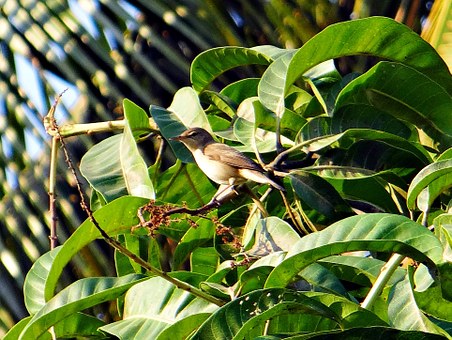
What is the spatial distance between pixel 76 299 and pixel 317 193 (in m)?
0.43

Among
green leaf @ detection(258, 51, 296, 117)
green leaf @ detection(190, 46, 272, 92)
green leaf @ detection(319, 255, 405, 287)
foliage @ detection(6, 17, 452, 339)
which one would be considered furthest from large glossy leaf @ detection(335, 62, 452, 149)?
green leaf @ detection(319, 255, 405, 287)

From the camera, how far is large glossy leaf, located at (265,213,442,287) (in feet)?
3.98

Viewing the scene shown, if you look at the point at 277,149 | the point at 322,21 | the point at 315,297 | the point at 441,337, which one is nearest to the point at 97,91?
the point at 322,21

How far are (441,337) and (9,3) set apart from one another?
2.27m

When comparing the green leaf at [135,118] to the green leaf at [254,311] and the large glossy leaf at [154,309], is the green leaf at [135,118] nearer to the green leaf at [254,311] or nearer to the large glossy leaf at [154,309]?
the large glossy leaf at [154,309]

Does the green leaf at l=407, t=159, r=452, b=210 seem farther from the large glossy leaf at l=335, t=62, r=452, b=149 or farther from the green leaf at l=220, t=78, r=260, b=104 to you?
the green leaf at l=220, t=78, r=260, b=104

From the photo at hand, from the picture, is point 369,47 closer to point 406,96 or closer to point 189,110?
point 406,96

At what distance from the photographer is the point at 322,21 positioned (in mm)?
3076

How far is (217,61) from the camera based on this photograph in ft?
6.27

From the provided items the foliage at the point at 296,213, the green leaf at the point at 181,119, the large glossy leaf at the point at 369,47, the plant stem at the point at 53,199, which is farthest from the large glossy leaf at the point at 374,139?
the plant stem at the point at 53,199

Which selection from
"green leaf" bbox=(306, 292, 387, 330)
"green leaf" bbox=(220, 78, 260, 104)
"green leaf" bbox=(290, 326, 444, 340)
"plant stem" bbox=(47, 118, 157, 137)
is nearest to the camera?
"green leaf" bbox=(290, 326, 444, 340)

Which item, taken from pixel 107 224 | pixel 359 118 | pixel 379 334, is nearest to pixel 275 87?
pixel 359 118

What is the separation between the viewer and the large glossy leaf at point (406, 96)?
161 centimetres

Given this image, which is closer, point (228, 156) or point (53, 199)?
point (53, 199)
